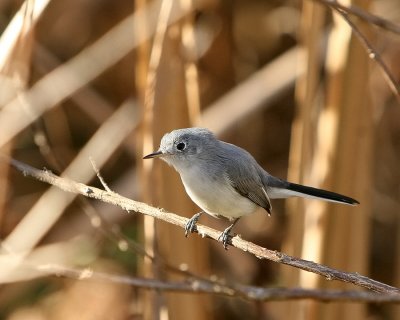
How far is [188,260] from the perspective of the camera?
2719mm

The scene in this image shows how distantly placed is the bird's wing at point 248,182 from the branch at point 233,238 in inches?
21.1

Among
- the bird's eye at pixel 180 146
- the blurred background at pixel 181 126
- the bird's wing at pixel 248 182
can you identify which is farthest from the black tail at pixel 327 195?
the bird's eye at pixel 180 146

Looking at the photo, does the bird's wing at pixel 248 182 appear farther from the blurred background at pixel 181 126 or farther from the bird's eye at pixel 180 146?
the blurred background at pixel 181 126

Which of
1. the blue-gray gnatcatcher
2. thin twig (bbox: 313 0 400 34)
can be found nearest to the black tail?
the blue-gray gnatcatcher

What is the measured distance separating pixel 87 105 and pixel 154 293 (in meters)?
1.65

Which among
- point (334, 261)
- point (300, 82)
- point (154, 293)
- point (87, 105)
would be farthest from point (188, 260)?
point (87, 105)

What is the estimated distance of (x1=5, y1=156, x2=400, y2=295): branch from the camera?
56.0 inches

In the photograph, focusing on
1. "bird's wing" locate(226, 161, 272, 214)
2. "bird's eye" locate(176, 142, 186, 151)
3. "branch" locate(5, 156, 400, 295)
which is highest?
"bird's wing" locate(226, 161, 272, 214)

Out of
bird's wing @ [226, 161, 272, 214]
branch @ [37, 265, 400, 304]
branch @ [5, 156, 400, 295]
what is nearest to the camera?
branch @ [37, 265, 400, 304]

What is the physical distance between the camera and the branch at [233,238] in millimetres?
1424

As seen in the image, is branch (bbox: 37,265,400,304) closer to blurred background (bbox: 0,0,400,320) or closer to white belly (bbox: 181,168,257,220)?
blurred background (bbox: 0,0,400,320)

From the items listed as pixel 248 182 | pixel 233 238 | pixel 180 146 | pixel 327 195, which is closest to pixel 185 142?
pixel 180 146

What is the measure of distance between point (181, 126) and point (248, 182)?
441mm

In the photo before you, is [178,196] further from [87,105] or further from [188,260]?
[87,105]
